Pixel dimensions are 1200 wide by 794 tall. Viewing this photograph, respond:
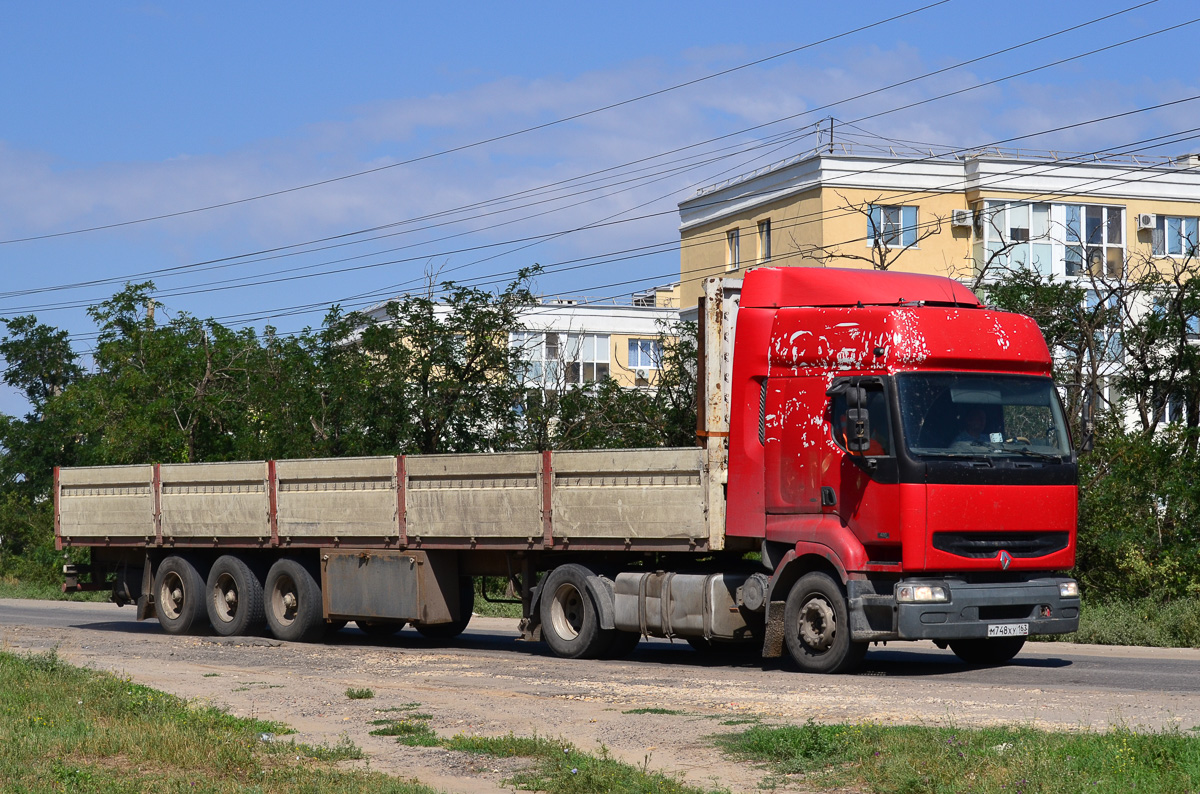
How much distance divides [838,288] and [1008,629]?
146 inches

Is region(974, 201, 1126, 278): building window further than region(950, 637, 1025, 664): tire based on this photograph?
Yes

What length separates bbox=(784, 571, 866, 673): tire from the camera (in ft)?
43.9

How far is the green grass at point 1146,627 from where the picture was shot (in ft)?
56.5

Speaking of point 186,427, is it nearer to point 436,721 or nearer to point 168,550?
point 168,550

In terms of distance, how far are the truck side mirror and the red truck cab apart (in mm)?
17

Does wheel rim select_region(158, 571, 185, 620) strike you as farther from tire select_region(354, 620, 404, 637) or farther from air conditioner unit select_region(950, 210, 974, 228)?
air conditioner unit select_region(950, 210, 974, 228)

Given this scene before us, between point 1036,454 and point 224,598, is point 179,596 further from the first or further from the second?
point 1036,454

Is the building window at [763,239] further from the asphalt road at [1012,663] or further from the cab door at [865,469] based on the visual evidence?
the cab door at [865,469]

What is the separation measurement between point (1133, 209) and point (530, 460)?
1751 inches

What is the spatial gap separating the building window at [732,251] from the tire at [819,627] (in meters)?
42.9

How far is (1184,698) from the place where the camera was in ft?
37.0

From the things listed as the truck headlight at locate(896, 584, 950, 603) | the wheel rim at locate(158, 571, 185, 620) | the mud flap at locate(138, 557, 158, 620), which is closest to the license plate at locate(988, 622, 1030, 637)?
the truck headlight at locate(896, 584, 950, 603)

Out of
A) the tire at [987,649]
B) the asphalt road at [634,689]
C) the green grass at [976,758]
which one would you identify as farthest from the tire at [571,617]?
the green grass at [976,758]

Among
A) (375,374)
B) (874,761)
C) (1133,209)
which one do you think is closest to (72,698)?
(874,761)
